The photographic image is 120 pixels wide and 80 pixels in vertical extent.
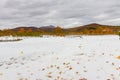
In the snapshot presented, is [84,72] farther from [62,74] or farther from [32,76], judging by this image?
[32,76]

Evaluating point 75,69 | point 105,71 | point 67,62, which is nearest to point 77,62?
point 67,62

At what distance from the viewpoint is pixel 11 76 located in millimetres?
13109

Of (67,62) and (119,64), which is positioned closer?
(119,64)

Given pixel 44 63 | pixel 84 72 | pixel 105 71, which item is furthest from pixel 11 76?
pixel 105 71

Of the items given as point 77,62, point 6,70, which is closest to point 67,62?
point 77,62

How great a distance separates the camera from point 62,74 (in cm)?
1295

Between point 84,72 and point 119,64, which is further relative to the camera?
point 119,64

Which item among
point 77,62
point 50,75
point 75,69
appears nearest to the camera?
point 50,75

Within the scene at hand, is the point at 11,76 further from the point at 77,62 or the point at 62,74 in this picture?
the point at 77,62

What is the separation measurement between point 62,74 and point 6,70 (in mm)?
4145

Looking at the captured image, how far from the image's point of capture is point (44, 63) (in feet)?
52.4

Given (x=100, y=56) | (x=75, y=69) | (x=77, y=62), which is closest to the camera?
(x=75, y=69)

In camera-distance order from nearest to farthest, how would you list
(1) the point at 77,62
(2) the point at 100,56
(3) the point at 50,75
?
(3) the point at 50,75, (1) the point at 77,62, (2) the point at 100,56

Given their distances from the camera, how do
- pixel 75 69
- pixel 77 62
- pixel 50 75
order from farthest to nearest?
1. pixel 77 62
2. pixel 75 69
3. pixel 50 75
